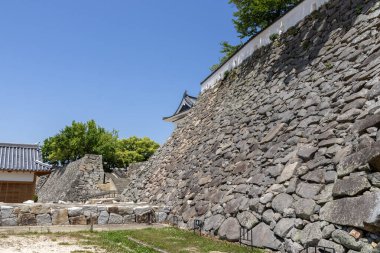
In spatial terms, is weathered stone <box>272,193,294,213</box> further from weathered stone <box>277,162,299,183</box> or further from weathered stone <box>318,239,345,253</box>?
weathered stone <box>318,239,345,253</box>

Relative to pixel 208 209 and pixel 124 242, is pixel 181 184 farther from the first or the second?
pixel 124 242

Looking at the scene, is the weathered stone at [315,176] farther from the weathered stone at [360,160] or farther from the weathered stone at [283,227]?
the weathered stone at [283,227]

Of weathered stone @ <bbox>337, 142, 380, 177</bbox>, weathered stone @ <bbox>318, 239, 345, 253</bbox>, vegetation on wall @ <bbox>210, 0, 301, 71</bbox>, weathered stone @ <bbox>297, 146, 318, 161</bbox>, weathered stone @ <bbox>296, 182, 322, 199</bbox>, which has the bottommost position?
weathered stone @ <bbox>318, 239, 345, 253</bbox>

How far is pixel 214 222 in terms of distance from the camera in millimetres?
8008

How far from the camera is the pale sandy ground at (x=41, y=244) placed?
6.57m

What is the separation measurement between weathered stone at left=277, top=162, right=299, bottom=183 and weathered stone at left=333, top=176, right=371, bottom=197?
1350mm

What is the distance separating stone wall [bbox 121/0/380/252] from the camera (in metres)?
5.33

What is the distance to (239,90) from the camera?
13000 mm

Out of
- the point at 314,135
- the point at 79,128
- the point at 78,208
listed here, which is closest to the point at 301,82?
the point at 314,135

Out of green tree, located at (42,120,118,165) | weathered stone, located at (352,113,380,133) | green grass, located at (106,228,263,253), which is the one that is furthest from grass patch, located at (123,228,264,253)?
green tree, located at (42,120,118,165)

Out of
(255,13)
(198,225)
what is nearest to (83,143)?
(255,13)

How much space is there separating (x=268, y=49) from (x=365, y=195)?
8.60m

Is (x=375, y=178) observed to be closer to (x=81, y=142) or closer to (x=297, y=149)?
(x=297, y=149)

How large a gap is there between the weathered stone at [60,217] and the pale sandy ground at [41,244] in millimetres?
1781
